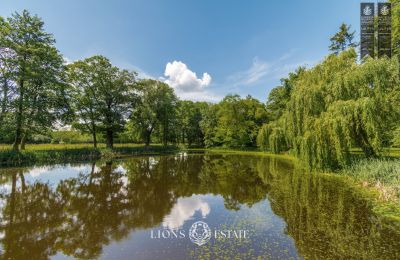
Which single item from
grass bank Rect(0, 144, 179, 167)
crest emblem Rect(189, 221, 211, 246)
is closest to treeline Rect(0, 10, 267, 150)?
grass bank Rect(0, 144, 179, 167)

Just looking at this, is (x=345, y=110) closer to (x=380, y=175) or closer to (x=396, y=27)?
(x=380, y=175)

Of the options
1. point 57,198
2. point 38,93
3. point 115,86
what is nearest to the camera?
point 57,198

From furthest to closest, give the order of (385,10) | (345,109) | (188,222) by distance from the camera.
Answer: (385,10), (345,109), (188,222)

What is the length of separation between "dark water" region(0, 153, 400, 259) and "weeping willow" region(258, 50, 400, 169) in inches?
71.9

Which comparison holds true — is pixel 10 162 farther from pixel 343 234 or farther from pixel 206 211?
pixel 343 234

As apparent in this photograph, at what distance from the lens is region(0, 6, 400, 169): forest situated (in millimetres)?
10539

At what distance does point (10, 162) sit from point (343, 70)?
2297 cm

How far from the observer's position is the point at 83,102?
2517 cm

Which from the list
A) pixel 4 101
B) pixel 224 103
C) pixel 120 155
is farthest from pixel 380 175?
pixel 224 103

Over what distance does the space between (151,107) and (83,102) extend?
9.02 m

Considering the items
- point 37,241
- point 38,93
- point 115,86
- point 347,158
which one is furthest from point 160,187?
point 115,86

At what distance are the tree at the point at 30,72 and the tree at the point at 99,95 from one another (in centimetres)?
404

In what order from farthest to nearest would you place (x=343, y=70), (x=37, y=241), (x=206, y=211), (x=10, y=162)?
(x=10, y=162) → (x=343, y=70) → (x=206, y=211) → (x=37, y=241)

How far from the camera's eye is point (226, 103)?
3778 cm
